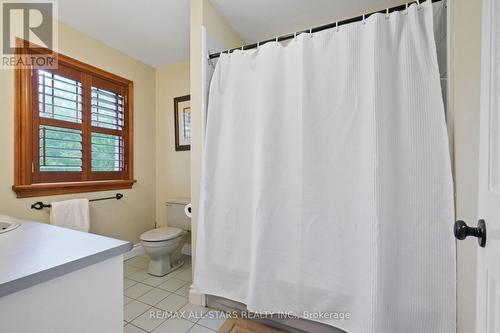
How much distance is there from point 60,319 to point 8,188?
64.2 inches

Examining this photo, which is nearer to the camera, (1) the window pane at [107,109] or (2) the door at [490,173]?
(2) the door at [490,173]

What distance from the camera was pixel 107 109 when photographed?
2395 millimetres

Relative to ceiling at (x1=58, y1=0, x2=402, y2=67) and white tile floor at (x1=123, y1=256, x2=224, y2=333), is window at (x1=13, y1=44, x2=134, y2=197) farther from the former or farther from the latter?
white tile floor at (x1=123, y1=256, x2=224, y2=333)

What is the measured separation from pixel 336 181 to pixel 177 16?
197 centimetres

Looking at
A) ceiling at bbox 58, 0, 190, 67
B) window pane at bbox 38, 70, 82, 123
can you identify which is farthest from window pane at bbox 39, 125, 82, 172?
ceiling at bbox 58, 0, 190, 67

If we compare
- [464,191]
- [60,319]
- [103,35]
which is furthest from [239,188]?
[103,35]

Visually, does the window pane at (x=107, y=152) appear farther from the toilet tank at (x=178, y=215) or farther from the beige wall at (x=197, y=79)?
the beige wall at (x=197, y=79)

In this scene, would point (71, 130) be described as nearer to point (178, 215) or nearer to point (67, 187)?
point (67, 187)

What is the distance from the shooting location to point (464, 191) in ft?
2.99

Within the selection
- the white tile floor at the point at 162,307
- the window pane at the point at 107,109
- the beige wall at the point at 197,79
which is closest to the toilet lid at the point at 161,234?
the white tile floor at the point at 162,307

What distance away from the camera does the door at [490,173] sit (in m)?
0.47

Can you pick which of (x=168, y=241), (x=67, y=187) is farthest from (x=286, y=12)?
(x=67, y=187)

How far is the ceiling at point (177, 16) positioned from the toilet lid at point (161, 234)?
2014mm

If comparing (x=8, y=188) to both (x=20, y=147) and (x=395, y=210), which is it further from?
(x=395, y=210)
